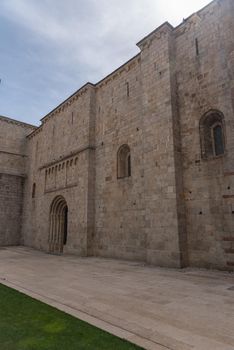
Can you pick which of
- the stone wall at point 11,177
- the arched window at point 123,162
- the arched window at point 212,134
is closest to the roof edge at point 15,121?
the stone wall at point 11,177

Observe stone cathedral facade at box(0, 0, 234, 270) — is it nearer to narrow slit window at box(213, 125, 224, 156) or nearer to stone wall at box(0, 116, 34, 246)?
narrow slit window at box(213, 125, 224, 156)

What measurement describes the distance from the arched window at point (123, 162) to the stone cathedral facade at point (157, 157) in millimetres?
53

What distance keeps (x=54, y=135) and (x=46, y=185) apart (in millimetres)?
3760

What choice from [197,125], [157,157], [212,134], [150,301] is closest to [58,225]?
[157,157]

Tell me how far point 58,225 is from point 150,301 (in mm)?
12650

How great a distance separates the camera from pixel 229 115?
8.85 m

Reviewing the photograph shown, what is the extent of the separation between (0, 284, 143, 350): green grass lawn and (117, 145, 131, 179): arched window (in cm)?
881

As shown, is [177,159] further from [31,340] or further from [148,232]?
[31,340]

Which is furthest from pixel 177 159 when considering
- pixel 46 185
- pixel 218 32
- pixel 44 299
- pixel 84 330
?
pixel 46 185

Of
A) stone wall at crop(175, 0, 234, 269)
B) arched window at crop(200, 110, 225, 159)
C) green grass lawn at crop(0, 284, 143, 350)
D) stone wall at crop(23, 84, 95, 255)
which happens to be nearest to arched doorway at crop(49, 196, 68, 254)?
stone wall at crop(23, 84, 95, 255)

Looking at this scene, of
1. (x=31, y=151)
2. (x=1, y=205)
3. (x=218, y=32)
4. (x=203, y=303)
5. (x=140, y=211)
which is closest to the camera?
(x=203, y=303)

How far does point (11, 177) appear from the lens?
2186 cm

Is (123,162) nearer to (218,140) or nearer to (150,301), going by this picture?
(218,140)

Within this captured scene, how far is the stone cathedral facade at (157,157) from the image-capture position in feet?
29.7
